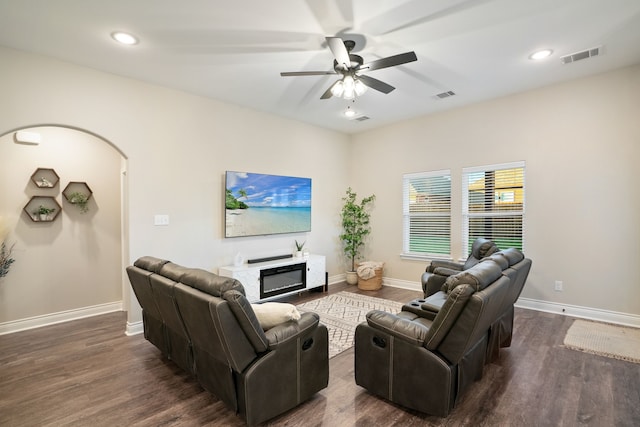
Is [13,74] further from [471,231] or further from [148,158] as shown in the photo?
[471,231]

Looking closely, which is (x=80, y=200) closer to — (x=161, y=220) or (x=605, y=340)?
(x=161, y=220)

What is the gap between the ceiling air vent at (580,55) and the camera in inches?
137

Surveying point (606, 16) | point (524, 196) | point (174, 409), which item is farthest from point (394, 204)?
point (174, 409)

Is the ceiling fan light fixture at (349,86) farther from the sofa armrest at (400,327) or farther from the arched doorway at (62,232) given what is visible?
the arched doorway at (62,232)

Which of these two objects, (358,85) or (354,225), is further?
(354,225)

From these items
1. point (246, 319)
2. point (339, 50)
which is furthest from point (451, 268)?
point (246, 319)

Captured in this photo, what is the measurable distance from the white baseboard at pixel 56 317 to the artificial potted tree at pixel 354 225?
4092mm

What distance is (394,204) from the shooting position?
6270 millimetres

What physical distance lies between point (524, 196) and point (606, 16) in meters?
2.46

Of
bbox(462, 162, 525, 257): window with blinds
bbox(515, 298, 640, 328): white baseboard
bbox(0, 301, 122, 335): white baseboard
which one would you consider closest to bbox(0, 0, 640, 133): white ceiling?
bbox(462, 162, 525, 257): window with blinds

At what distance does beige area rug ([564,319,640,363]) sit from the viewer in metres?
3.20

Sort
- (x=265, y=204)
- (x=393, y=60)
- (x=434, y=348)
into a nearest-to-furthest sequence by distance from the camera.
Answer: (x=434, y=348)
(x=393, y=60)
(x=265, y=204)

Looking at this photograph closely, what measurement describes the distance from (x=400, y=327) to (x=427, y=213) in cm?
393

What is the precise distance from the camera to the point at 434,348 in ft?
→ 6.97
